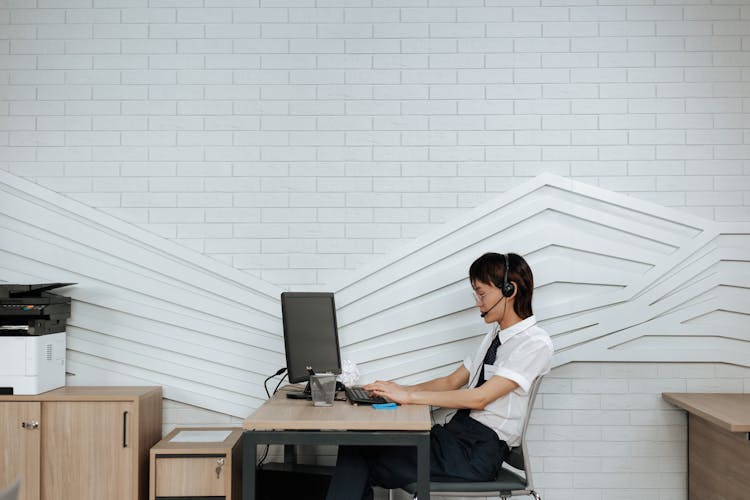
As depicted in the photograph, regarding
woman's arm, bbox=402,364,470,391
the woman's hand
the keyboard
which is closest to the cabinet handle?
the keyboard

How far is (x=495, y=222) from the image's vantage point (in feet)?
12.6

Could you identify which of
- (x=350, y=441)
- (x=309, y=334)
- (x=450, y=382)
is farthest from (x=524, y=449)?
(x=309, y=334)

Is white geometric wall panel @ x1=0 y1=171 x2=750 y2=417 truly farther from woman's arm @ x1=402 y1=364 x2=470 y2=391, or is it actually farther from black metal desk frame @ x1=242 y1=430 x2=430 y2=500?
black metal desk frame @ x1=242 y1=430 x2=430 y2=500

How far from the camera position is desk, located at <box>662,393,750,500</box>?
315 cm

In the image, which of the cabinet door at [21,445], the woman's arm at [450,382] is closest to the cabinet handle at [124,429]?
the cabinet door at [21,445]

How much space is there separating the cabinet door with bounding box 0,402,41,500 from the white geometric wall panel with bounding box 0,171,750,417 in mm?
409

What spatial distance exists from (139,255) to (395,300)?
131cm

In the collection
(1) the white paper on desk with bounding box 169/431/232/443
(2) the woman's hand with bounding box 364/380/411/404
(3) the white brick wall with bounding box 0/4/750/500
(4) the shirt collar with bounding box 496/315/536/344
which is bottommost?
(1) the white paper on desk with bounding box 169/431/232/443

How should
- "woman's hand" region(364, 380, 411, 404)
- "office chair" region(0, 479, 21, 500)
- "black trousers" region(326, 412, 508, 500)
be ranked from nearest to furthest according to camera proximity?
"office chair" region(0, 479, 21, 500), "black trousers" region(326, 412, 508, 500), "woman's hand" region(364, 380, 411, 404)

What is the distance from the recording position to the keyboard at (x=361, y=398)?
3186 mm

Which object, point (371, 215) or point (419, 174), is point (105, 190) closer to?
point (371, 215)

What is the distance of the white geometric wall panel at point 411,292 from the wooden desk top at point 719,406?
0.19 m

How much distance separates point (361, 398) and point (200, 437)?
884mm

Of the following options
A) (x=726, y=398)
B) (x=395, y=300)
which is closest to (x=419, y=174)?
(x=395, y=300)
